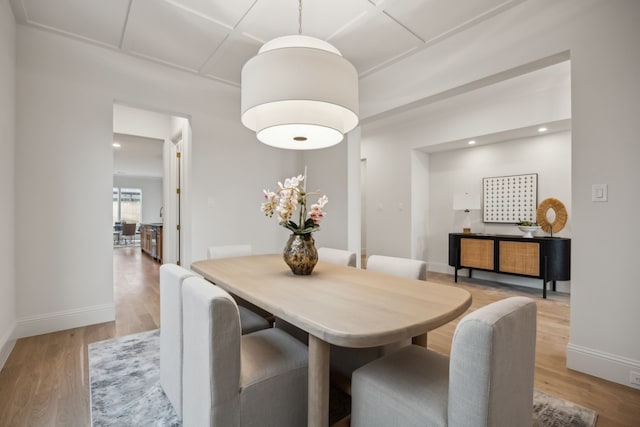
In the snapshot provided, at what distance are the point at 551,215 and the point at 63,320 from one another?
5.53 meters

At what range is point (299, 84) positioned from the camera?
139 cm

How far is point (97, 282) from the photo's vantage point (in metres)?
2.80

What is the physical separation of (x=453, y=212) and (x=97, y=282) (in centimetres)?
493

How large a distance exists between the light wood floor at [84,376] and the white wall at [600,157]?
216 millimetres

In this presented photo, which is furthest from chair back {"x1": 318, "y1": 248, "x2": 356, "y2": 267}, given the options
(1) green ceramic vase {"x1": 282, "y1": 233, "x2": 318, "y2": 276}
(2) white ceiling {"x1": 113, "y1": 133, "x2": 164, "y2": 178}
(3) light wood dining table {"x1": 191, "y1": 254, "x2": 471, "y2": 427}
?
(2) white ceiling {"x1": 113, "y1": 133, "x2": 164, "y2": 178}

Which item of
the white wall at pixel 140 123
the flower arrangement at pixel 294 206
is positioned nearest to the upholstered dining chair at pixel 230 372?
the flower arrangement at pixel 294 206

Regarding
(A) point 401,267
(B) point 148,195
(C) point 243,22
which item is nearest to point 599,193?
(A) point 401,267

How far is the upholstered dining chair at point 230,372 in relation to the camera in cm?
99

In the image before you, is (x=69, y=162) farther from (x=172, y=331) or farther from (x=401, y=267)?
(x=401, y=267)

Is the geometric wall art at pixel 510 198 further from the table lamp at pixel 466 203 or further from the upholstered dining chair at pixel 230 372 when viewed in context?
the upholstered dining chair at pixel 230 372

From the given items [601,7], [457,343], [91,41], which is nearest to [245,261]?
[457,343]

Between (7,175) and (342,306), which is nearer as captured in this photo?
(342,306)

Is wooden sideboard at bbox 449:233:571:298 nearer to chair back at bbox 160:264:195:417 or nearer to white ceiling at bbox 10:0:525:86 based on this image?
white ceiling at bbox 10:0:525:86

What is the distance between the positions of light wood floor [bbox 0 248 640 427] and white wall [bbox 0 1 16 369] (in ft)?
0.74
